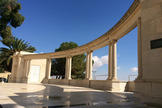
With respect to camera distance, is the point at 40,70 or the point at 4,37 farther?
the point at 40,70

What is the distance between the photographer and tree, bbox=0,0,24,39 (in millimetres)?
16500

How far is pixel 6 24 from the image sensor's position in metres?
17.8

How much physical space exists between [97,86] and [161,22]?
58.6ft

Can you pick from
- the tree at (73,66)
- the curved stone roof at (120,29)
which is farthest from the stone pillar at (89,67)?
the tree at (73,66)

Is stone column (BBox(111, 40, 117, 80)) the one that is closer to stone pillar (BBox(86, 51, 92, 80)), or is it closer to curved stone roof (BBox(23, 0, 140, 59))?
curved stone roof (BBox(23, 0, 140, 59))

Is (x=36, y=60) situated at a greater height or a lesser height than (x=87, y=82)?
greater

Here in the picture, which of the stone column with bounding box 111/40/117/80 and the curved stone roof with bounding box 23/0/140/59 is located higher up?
the curved stone roof with bounding box 23/0/140/59

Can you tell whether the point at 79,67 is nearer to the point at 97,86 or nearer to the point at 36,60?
the point at 36,60

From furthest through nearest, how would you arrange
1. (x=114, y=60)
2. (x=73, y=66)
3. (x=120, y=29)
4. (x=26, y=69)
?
(x=73, y=66) → (x=26, y=69) → (x=114, y=60) → (x=120, y=29)

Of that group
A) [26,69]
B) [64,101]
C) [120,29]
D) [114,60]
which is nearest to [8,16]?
[64,101]

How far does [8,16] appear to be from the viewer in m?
17.2

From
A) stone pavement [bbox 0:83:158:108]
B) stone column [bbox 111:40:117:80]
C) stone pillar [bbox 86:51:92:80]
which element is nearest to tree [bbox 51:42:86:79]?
stone pillar [bbox 86:51:92:80]

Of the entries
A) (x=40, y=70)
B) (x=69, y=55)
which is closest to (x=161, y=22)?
(x=69, y=55)

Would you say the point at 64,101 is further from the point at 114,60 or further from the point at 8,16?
the point at 114,60
